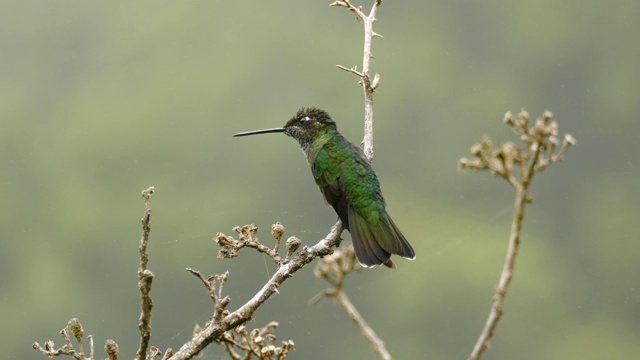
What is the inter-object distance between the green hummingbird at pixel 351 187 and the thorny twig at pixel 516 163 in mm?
3149

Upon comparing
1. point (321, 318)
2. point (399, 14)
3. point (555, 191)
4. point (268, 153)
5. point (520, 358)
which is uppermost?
point (399, 14)

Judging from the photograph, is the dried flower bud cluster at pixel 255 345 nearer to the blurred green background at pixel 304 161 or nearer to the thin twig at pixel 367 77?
the thin twig at pixel 367 77

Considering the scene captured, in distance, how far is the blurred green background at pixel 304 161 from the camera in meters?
67.2

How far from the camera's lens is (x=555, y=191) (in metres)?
79.2

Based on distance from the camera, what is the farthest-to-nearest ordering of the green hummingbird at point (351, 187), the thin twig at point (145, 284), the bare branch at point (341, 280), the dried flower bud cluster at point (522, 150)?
the green hummingbird at point (351, 187), the thin twig at point (145, 284), the dried flower bud cluster at point (522, 150), the bare branch at point (341, 280)

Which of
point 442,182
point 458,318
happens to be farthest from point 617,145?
point 458,318

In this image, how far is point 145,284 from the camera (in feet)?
11.8

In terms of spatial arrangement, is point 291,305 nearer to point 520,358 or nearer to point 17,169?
point 520,358

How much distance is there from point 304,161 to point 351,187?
60.1 meters

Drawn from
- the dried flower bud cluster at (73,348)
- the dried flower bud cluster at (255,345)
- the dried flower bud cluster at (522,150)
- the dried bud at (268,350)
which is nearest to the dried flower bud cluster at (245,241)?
the dried flower bud cluster at (255,345)

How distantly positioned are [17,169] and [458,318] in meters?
38.2

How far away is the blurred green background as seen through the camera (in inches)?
2645

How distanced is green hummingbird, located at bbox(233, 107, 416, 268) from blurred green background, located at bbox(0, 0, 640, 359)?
44197 millimetres

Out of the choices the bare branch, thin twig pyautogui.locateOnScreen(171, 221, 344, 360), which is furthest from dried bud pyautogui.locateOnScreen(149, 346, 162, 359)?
the bare branch
